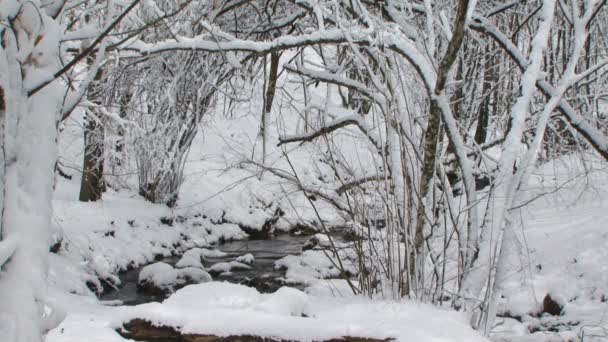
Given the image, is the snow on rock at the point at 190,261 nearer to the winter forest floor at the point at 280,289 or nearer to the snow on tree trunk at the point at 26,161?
the winter forest floor at the point at 280,289

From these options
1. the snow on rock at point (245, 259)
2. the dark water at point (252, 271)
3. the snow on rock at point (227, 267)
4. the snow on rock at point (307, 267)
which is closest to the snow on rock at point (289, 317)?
the dark water at point (252, 271)

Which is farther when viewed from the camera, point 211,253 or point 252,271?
point 211,253

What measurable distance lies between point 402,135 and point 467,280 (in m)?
0.98

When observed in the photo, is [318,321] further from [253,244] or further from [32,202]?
[253,244]

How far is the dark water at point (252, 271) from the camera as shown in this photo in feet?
25.3

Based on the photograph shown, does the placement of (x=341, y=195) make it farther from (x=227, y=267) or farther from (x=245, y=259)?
(x=245, y=259)

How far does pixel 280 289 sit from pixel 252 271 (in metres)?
5.97

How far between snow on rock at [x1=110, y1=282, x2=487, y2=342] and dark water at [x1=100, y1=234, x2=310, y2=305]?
2996 mm

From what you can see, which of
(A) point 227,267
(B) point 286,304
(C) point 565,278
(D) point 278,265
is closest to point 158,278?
(A) point 227,267

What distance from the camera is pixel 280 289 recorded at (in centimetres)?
335

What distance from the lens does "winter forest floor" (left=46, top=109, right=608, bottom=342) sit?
2.88 meters

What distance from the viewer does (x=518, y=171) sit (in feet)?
11.5

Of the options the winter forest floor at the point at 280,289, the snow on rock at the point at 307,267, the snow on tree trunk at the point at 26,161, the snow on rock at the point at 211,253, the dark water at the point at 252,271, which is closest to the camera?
the snow on tree trunk at the point at 26,161

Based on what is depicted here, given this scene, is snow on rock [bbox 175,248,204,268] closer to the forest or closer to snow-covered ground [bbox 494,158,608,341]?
the forest
